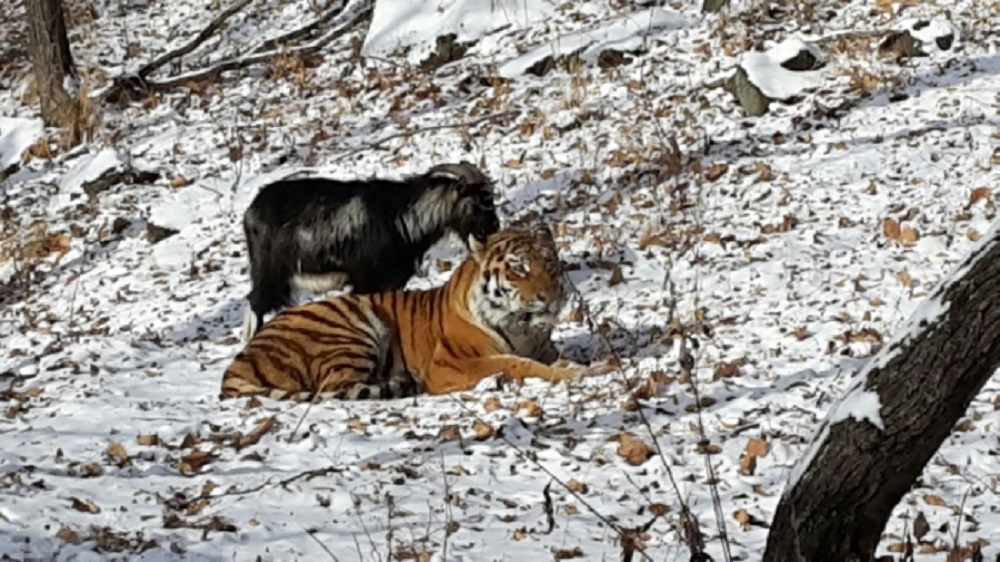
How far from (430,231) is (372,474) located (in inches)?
149

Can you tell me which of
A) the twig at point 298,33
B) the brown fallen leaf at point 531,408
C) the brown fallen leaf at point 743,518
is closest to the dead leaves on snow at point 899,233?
the brown fallen leaf at point 531,408

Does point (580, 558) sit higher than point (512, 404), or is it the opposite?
point (580, 558)

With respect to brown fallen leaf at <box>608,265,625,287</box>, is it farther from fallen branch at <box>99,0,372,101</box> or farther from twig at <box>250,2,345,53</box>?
twig at <box>250,2,345,53</box>

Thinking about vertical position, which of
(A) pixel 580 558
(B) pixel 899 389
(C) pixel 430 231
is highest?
(B) pixel 899 389

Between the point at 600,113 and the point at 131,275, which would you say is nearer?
the point at 131,275

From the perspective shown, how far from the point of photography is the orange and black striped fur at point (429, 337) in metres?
7.74

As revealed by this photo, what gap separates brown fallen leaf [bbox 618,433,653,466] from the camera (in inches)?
233

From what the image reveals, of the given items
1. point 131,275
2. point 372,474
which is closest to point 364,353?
point 372,474

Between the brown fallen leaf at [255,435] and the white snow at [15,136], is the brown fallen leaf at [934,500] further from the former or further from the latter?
the white snow at [15,136]

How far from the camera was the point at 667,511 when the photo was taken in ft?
17.6

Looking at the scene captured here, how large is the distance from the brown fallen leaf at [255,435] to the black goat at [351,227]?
2703mm

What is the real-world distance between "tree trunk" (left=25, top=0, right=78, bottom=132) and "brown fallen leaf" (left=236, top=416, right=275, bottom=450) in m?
9.50

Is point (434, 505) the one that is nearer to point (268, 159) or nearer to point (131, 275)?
point (131, 275)

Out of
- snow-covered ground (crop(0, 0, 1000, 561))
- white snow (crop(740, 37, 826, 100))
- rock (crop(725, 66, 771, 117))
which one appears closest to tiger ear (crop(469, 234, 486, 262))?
snow-covered ground (crop(0, 0, 1000, 561))
